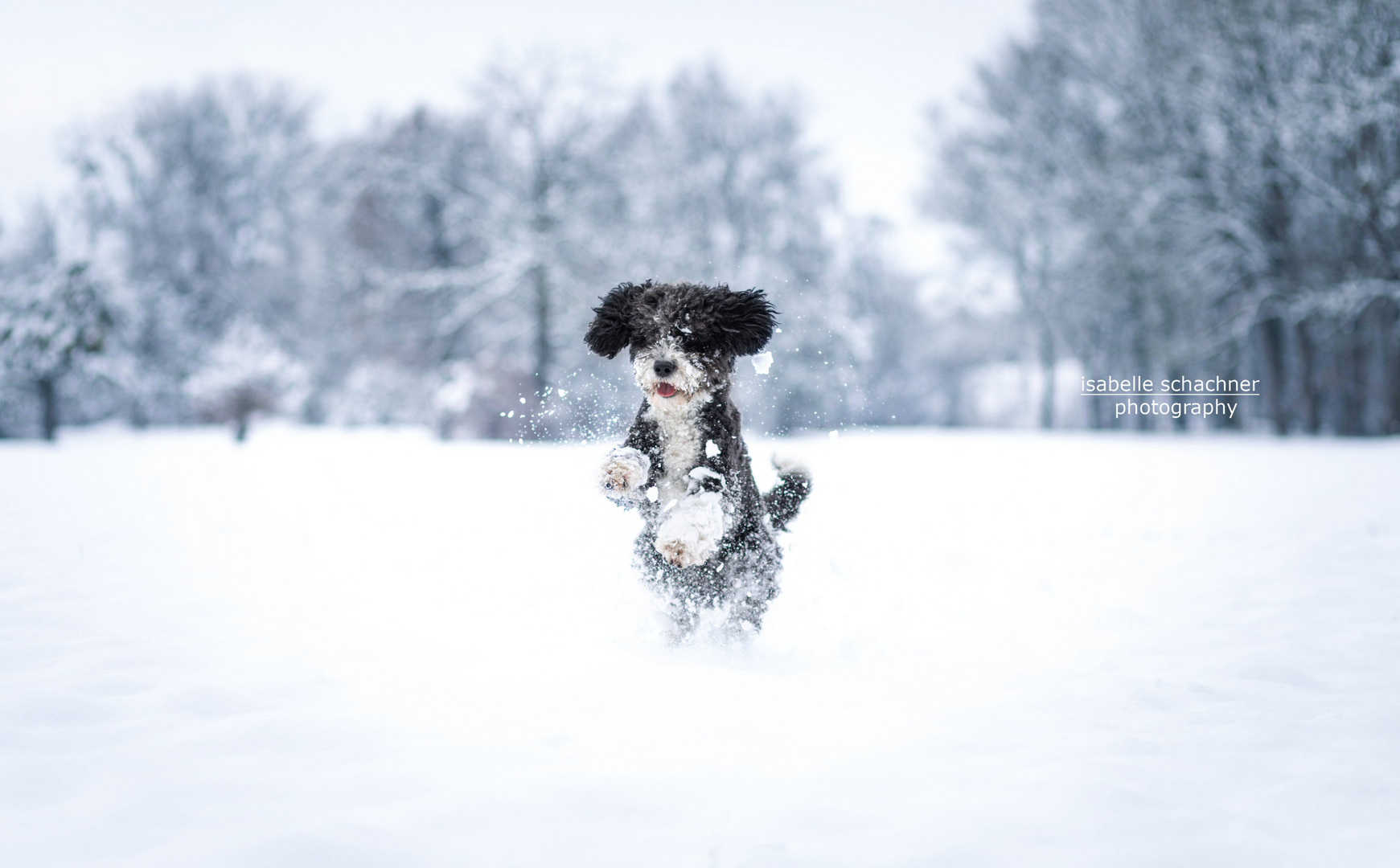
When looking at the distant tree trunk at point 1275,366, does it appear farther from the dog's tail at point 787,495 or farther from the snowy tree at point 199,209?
the snowy tree at point 199,209

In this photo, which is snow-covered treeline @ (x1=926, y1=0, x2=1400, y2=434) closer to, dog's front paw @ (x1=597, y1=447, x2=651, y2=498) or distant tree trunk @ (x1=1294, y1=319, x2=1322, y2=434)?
distant tree trunk @ (x1=1294, y1=319, x2=1322, y2=434)

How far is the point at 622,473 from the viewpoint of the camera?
2.74 meters

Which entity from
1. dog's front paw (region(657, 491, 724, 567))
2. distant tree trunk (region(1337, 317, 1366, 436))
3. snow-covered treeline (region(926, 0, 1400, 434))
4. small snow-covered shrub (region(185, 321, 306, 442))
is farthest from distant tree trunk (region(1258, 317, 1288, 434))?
small snow-covered shrub (region(185, 321, 306, 442))

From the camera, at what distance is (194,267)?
20125 mm

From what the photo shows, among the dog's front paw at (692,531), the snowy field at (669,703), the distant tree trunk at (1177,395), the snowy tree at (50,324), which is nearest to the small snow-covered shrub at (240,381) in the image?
the snowy tree at (50,324)

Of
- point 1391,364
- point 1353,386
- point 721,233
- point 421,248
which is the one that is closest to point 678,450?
point 721,233

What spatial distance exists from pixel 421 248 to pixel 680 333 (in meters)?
17.6

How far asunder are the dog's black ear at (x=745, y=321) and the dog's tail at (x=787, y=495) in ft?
1.82

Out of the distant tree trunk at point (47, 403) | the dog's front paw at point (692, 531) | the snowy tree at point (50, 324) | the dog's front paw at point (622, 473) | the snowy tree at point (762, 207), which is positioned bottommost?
the dog's front paw at point (692, 531)

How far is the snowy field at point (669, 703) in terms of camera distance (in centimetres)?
176

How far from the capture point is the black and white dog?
2883mm

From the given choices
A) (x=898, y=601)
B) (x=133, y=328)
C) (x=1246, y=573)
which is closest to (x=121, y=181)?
(x=133, y=328)

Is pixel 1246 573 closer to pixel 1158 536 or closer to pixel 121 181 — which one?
pixel 1158 536

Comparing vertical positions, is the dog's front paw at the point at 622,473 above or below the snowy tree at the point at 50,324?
below
